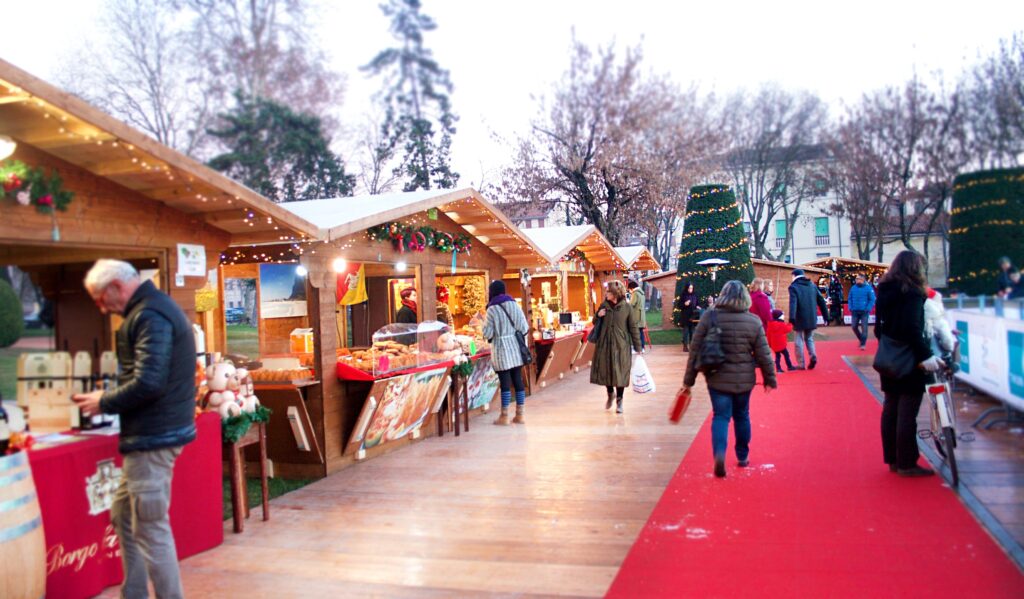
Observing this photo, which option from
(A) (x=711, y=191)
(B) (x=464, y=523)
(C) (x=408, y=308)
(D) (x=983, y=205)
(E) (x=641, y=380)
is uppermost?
(A) (x=711, y=191)

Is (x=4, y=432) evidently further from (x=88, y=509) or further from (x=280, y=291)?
(x=280, y=291)

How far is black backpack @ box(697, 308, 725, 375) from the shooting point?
5.65 m

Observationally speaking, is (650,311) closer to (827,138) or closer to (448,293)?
(448,293)

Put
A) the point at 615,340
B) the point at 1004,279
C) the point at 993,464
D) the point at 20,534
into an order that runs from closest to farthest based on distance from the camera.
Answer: the point at 1004,279, the point at 20,534, the point at 993,464, the point at 615,340

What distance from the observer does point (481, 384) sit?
9.17 m

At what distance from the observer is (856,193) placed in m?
3.60

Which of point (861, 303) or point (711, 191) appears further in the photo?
point (711, 191)

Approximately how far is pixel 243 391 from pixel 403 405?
2.24m

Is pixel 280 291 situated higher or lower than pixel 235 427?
higher

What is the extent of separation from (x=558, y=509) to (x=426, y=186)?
20.8m

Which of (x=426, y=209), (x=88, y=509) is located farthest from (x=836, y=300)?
(x=88, y=509)

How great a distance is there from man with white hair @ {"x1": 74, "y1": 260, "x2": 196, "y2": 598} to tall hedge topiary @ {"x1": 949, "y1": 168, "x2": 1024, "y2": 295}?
3165 mm

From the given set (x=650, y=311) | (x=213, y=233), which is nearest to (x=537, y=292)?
(x=213, y=233)

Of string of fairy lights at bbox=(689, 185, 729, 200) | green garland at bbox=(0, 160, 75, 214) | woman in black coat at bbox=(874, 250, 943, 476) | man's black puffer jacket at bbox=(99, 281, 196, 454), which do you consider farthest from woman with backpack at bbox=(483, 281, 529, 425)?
string of fairy lights at bbox=(689, 185, 729, 200)
